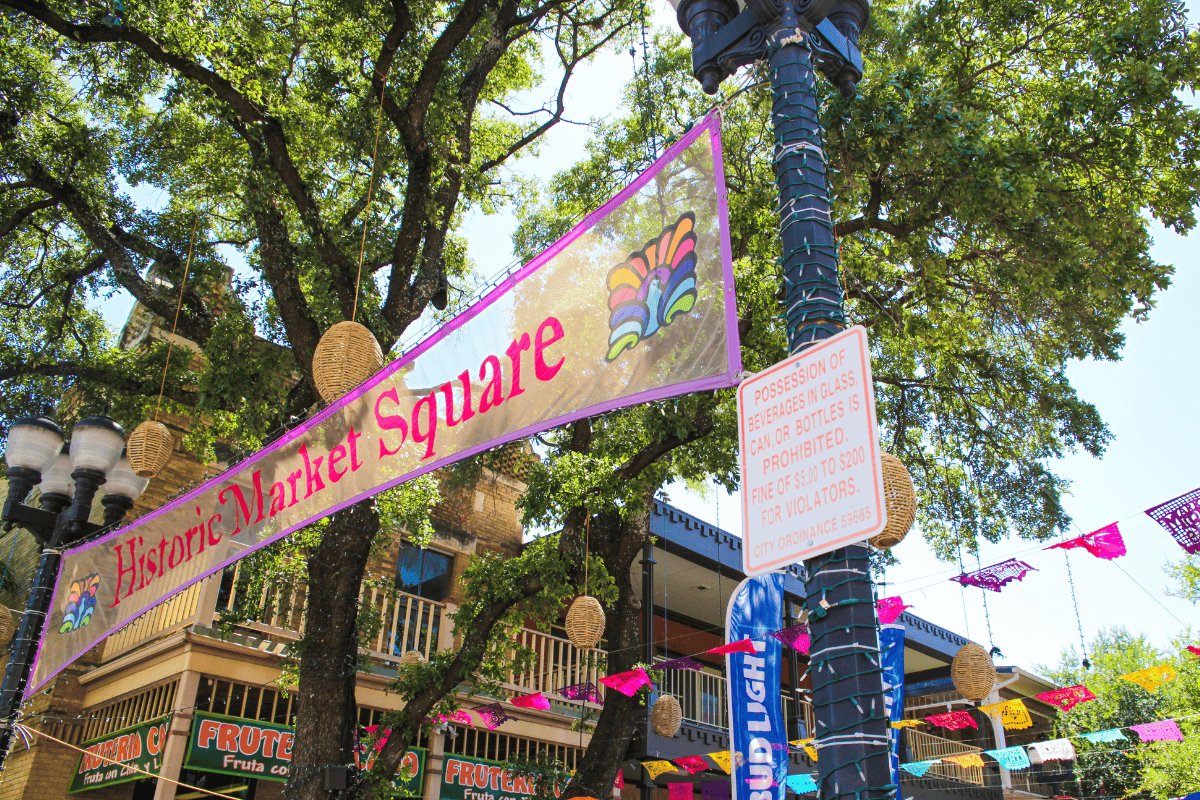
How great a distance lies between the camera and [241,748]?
1020cm

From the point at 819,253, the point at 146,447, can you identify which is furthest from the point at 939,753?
the point at 819,253

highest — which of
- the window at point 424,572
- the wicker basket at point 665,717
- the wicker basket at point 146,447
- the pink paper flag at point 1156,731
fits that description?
the window at point 424,572

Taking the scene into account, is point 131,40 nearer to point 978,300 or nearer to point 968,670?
point 978,300

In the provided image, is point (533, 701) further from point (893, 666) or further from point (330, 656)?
point (893, 666)

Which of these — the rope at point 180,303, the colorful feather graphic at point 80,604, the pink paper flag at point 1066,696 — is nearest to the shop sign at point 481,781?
the colorful feather graphic at point 80,604

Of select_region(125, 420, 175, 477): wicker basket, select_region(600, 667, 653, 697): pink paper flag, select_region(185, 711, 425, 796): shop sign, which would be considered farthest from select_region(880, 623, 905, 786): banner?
select_region(125, 420, 175, 477): wicker basket

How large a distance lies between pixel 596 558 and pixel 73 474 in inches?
237

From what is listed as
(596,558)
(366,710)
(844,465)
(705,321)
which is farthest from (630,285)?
(366,710)

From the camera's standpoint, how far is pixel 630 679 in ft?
35.3

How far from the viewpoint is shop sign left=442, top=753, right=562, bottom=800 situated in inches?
484

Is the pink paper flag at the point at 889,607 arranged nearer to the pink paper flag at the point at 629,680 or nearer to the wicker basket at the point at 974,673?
the wicker basket at the point at 974,673

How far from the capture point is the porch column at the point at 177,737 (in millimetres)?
9297

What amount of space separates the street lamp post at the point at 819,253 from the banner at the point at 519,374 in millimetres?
329

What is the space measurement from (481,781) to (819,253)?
1138cm
